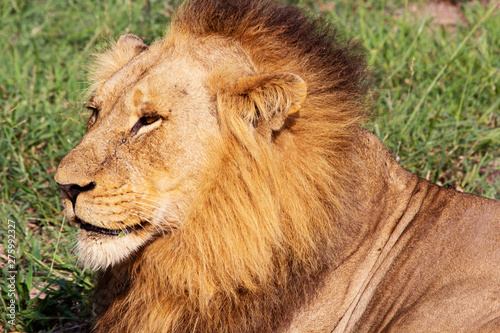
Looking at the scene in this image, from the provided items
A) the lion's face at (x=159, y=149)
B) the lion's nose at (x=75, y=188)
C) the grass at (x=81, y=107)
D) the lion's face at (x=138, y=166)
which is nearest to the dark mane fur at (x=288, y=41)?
the lion's face at (x=159, y=149)

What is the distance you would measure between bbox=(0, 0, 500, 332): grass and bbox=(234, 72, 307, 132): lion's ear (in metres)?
0.84

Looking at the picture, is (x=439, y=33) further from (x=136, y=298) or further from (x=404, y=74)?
(x=136, y=298)

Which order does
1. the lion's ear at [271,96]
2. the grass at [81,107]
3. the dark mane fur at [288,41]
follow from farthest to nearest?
the grass at [81,107] → the dark mane fur at [288,41] → the lion's ear at [271,96]

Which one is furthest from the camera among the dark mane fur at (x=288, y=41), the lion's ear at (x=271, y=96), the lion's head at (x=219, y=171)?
the dark mane fur at (x=288, y=41)

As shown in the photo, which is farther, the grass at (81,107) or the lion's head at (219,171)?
the grass at (81,107)

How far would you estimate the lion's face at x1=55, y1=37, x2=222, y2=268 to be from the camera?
249 centimetres

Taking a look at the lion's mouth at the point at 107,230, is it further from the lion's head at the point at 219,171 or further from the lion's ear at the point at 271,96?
the lion's ear at the point at 271,96

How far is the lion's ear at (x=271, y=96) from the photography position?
2414mm

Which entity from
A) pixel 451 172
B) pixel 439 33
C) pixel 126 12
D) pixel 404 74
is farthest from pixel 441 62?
pixel 126 12

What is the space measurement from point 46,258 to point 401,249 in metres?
2.23

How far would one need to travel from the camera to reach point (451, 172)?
462 cm

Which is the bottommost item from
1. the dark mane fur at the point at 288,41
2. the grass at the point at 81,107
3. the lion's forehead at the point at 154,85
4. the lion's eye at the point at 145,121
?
the grass at the point at 81,107

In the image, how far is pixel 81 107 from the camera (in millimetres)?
3662

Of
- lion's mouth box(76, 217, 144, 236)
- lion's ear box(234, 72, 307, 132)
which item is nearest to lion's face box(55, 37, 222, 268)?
lion's mouth box(76, 217, 144, 236)
